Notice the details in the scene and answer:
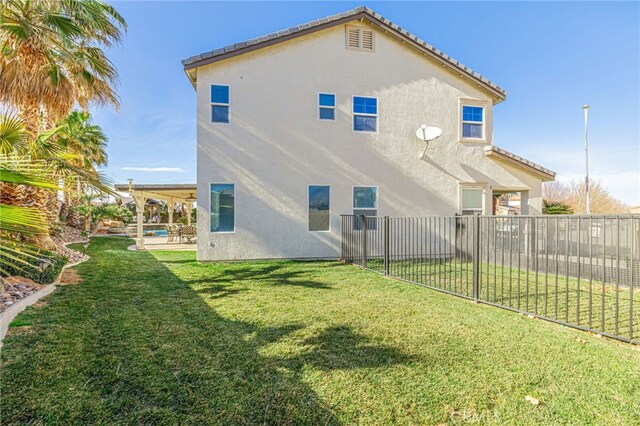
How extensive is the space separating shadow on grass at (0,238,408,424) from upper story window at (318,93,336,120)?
7.71m

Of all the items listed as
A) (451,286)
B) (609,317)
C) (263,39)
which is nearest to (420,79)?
(263,39)

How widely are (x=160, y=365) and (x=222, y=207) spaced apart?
709 centimetres

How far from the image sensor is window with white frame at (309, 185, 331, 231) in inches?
421

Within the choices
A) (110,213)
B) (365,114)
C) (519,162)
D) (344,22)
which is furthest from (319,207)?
Answer: (110,213)

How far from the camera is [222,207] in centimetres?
1001

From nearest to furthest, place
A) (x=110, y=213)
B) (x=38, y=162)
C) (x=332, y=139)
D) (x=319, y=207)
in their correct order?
(x=38, y=162) < (x=319, y=207) < (x=332, y=139) < (x=110, y=213)

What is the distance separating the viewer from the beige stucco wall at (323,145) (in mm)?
10086

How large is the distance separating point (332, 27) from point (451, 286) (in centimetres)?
935

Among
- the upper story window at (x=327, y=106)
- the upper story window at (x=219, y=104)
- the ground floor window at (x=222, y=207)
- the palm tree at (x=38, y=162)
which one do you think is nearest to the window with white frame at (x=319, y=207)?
the upper story window at (x=327, y=106)

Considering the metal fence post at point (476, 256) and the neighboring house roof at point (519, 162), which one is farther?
the neighboring house roof at point (519, 162)

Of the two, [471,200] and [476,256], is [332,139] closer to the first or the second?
[471,200]

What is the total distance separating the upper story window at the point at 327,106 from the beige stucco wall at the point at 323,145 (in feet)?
0.53

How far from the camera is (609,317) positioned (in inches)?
202

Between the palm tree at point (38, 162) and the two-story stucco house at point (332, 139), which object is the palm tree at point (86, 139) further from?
the two-story stucco house at point (332, 139)
